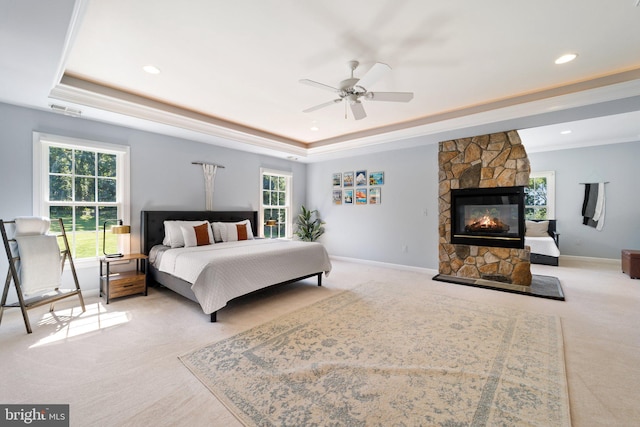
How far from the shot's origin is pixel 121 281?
3.68 meters

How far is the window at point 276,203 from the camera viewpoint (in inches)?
252

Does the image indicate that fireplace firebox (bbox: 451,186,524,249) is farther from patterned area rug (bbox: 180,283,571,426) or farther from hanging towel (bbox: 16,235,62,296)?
hanging towel (bbox: 16,235,62,296)

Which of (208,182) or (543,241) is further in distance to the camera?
(543,241)

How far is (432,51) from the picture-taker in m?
2.65

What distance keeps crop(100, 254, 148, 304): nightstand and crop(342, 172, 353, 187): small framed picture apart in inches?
175

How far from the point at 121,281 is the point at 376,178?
506cm

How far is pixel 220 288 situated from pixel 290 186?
170 inches

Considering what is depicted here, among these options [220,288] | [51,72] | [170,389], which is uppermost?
[51,72]

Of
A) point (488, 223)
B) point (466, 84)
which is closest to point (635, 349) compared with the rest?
point (488, 223)

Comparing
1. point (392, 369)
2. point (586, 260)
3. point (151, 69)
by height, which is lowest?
point (392, 369)

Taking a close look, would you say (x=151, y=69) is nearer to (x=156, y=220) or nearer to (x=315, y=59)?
(x=315, y=59)

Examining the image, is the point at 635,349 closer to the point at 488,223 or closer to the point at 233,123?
the point at 488,223

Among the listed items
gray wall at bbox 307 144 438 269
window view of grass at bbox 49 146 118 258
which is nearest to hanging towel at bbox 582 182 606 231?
gray wall at bbox 307 144 438 269

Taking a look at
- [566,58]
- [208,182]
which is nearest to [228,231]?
[208,182]
